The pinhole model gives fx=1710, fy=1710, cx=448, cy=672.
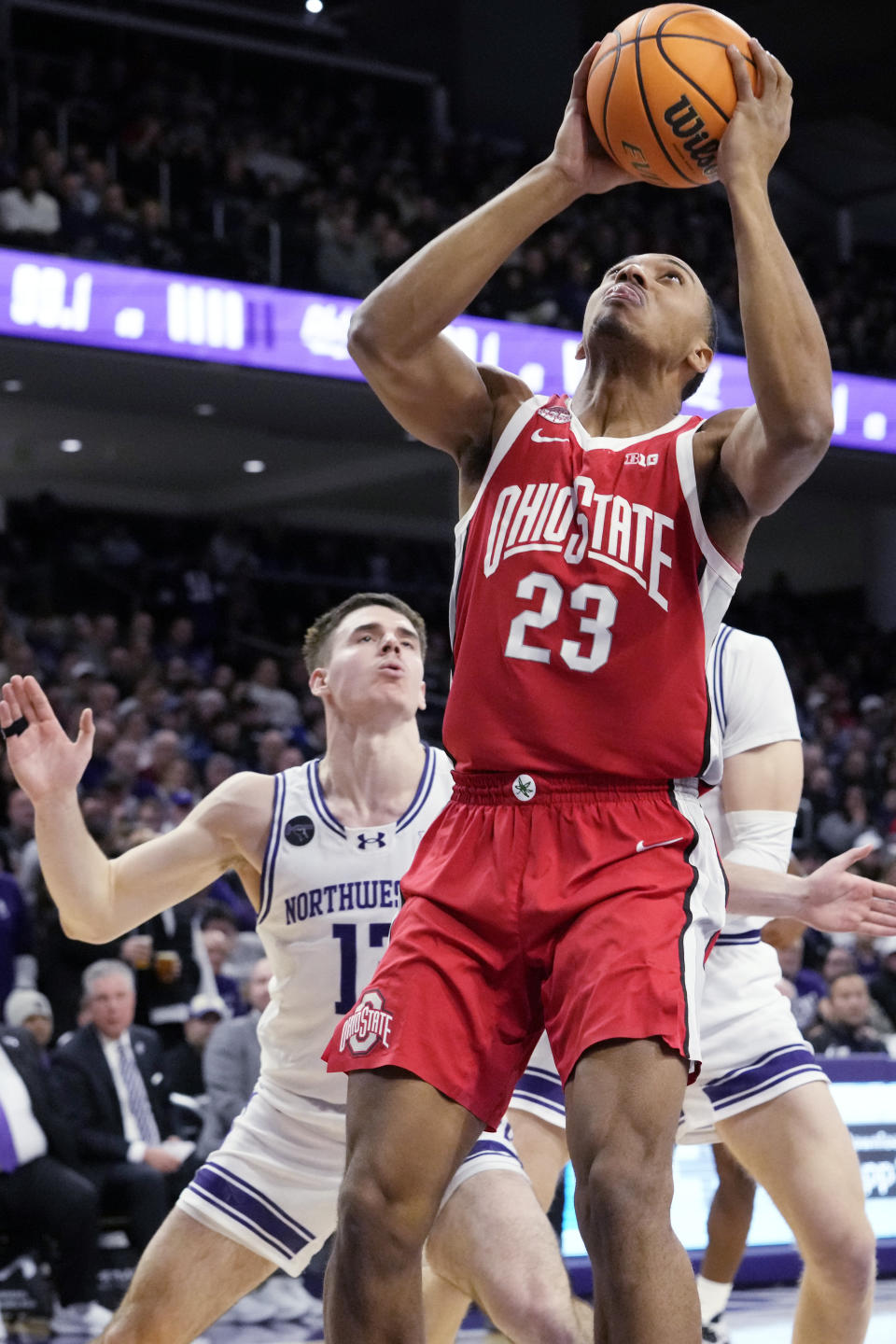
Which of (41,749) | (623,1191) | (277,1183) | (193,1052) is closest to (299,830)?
(41,749)

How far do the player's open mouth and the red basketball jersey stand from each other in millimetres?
285

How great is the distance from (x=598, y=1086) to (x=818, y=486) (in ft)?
62.5

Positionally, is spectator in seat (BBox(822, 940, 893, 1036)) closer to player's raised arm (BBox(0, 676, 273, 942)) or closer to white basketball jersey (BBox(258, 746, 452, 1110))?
white basketball jersey (BBox(258, 746, 452, 1110))

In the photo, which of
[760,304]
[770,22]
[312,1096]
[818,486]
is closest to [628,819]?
[760,304]

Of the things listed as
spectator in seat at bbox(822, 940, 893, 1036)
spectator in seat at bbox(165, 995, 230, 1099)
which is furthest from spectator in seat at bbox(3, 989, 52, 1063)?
spectator in seat at bbox(822, 940, 893, 1036)

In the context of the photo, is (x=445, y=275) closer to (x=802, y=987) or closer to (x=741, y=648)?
(x=741, y=648)

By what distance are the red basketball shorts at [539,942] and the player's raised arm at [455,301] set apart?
69 centimetres

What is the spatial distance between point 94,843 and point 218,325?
11.5 meters

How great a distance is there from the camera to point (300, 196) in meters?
16.7

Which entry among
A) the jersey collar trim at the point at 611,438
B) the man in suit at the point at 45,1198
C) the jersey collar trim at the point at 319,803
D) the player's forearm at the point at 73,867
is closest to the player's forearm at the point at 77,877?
the player's forearm at the point at 73,867

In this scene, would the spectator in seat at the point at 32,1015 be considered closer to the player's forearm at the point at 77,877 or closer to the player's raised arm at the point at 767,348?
the player's forearm at the point at 77,877

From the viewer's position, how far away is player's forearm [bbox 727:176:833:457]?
277 centimetres

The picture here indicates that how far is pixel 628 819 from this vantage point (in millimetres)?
2914

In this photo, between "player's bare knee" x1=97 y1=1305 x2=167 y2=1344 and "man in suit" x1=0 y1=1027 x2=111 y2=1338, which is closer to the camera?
"player's bare knee" x1=97 y1=1305 x2=167 y2=1344
